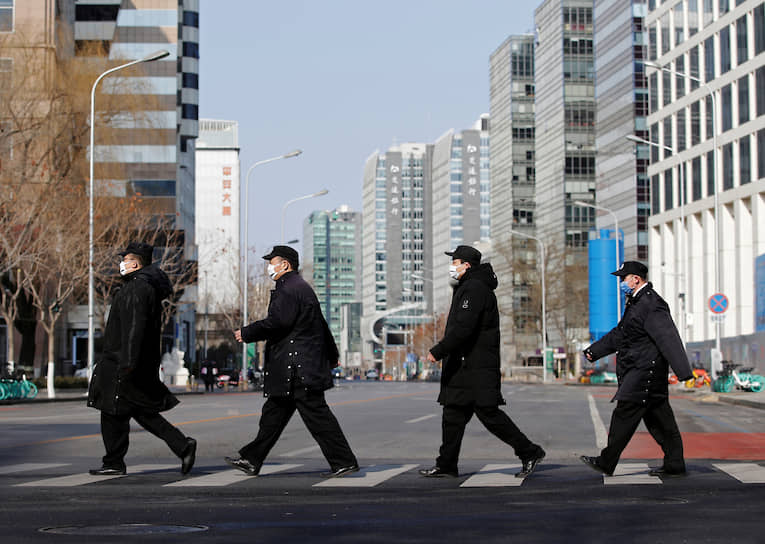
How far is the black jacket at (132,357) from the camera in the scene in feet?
32.4

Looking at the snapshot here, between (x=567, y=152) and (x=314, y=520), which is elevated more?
(x=567, y=152)

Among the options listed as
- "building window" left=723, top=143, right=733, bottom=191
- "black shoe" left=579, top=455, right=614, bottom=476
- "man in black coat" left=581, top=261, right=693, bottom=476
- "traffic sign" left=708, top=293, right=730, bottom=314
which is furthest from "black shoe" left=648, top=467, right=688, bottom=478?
"building window" left=723, top=143, right=733, bottom=191

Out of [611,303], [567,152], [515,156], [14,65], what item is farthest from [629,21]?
[14,65]

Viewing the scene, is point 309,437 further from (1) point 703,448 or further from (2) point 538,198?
(2) point 538,198

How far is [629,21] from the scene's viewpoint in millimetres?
103250

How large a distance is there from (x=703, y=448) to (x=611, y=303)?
7072 cm

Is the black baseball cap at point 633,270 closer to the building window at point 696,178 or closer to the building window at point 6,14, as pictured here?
the building window at point 6,14

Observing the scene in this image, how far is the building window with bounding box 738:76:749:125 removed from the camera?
6344 cm

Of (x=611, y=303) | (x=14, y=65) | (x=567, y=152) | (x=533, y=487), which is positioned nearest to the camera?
(x=533, y=487)

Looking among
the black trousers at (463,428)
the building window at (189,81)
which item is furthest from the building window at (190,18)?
the black trousers at (463,428)

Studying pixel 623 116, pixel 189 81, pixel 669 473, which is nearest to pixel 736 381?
pixel 669 473

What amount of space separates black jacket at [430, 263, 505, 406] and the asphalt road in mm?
667

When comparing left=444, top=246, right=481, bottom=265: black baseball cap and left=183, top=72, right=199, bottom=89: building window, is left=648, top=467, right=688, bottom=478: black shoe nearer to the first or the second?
left=444, top=246, right=481, bottom=265: black baseball cap

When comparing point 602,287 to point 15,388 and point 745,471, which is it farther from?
point 745,471
